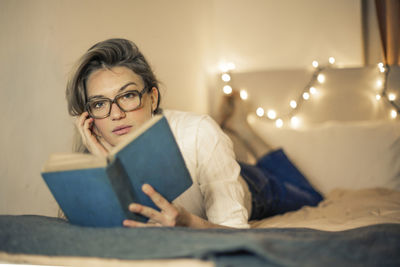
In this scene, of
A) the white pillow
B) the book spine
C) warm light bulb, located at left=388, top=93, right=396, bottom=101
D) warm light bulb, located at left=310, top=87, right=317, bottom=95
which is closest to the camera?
the book spine

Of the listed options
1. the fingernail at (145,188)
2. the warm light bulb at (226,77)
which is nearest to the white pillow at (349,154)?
the warm light bulb at (226,77)

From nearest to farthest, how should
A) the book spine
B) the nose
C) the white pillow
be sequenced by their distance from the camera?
1. the book spine
2. the nose
3. the white pillow

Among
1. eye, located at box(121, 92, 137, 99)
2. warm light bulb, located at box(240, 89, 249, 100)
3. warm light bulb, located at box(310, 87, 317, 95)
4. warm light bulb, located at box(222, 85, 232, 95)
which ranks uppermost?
eye, located at box(121, 92, 137, 99)

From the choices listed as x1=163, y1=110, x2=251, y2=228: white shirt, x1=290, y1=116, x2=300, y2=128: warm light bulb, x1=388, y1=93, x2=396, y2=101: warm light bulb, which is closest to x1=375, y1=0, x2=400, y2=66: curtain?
x1=388, y1=93, x2=396, y2=101: warm light bulb

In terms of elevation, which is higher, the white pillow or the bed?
the bed

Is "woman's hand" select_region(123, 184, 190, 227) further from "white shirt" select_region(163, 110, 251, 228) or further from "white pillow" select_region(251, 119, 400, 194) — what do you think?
"white pillow" select_region(251, 119, 400, 194)

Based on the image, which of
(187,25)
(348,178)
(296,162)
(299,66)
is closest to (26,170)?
(187,25)

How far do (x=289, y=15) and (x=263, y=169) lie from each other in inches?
34.7

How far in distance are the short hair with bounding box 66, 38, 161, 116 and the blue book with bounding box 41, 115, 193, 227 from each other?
0.46 m

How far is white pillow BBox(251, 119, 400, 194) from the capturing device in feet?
6.14

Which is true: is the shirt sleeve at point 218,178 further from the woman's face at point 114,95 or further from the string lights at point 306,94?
A: the string lights at point 306,94

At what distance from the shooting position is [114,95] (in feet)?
3.81

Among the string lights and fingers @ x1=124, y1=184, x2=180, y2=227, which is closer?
fingers @ x1=124, y1=184, x2=180, y2=227

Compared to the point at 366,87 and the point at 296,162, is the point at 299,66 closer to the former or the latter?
the point at 366,87
